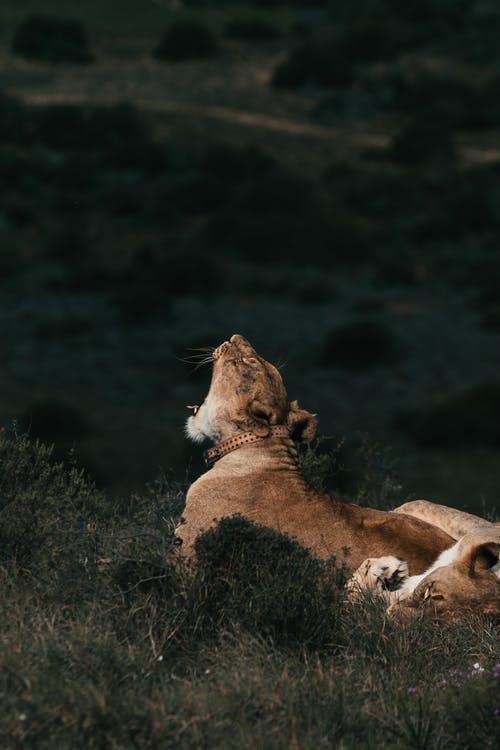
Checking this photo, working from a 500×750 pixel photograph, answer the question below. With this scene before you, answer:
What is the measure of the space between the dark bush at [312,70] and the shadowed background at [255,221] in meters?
0.10

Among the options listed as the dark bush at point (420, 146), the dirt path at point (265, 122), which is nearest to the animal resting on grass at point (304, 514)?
the dark bush at point (420, 146)

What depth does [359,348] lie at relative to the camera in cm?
3269

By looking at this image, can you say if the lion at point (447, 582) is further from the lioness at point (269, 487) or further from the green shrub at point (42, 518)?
the green shrub at point (42, 518)

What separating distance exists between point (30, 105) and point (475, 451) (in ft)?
98.4

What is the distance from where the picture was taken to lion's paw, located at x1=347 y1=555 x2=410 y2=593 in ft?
23.3

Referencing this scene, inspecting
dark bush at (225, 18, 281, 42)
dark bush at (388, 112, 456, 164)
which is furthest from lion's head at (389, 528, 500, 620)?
dark bush at (225, 18, 281, 42)

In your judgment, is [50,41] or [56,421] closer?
[56,421]

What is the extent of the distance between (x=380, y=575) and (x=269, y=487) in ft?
2.64

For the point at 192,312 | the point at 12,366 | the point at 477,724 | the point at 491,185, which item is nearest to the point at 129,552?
the point at 477,724

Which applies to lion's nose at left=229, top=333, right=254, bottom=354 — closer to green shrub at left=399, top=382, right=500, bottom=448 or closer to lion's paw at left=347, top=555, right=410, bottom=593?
lion's paw at left=347, top=555, right=410, bottom=593

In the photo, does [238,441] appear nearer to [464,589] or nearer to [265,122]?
[464,589]

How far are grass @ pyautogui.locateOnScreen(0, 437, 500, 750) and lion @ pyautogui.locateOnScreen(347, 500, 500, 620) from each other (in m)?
0.11

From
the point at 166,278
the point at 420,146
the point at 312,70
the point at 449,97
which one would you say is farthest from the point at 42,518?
the point at 312,70

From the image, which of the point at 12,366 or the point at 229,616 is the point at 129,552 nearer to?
the point at 229,616
